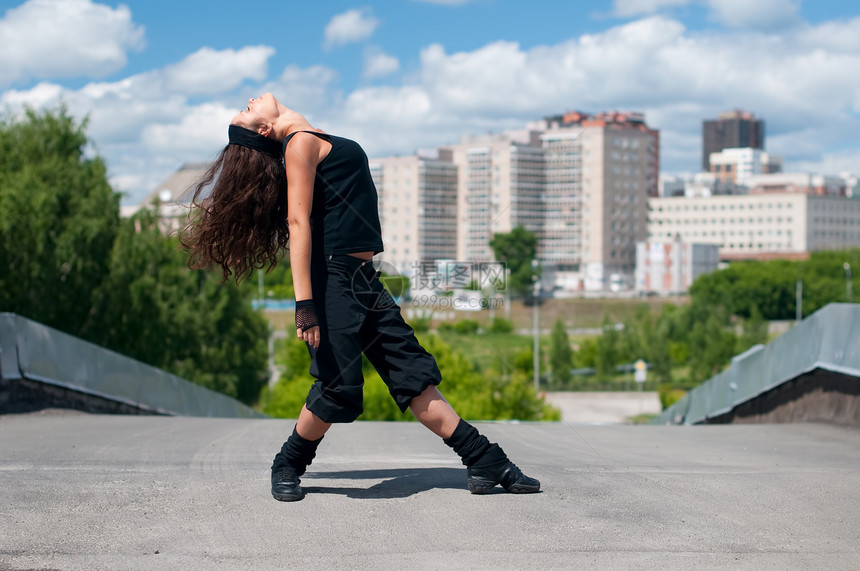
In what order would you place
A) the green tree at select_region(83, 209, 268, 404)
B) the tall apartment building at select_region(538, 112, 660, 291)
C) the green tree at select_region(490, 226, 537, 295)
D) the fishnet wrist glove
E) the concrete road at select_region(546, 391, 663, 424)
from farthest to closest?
the tall apartment building at select_region(538, 112, 660, 291) < the concrete road at select_region(546, 391, 663, 424) < the green tree at select_region(83, 209, 268, 404) < the green tree at select_region(490, 226, 537, 295) < the fishnet wrist glove

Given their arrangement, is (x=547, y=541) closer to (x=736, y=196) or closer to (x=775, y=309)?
(x=775, y=309)

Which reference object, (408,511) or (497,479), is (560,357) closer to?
(497,479)

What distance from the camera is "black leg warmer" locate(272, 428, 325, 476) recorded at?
4246mm

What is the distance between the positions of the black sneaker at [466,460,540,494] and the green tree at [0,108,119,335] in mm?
27332

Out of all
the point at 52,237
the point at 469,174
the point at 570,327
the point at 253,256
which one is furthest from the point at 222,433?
the point at 469,174

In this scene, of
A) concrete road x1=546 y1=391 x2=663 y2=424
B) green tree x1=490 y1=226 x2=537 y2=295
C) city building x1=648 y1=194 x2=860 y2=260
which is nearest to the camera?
green tree x1=490 y1=226 x2=537 y2=295

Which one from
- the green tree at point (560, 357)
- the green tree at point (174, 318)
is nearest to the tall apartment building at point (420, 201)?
the green tree at point (560, 357)

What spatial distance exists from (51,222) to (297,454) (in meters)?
28.0

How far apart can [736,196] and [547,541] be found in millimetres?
175576

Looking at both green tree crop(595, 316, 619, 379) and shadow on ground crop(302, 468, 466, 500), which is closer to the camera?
shadow on ground crop(302, 468, 466, 500)

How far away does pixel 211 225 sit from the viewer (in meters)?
4.34

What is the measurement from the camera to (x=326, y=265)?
4.15 meters

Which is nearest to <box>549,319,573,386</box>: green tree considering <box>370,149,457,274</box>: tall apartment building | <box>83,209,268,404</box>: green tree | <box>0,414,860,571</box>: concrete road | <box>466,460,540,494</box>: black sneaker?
<box>370,149,457,274</box>: tall apartment building

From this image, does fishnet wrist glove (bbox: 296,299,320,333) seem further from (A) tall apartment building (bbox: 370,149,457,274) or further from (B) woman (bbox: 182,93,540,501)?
(A) tall apartment building (bbox: 370,149,457,274)
